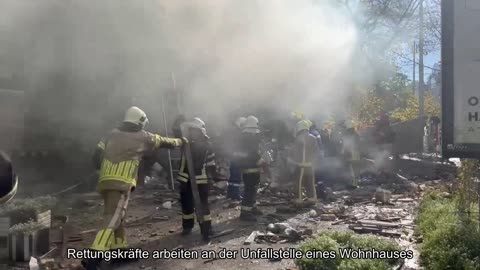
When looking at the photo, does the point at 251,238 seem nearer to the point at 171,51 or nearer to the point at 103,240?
the point at 103,240

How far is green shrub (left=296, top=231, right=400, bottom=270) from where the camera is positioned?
154 inches

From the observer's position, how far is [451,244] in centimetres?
419

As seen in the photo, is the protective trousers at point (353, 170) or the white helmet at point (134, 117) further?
the protective trousers at point (353, 170)

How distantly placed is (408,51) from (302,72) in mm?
12109

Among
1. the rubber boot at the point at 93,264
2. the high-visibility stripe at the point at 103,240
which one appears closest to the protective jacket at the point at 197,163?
the high-visibility stripe at the point at 103,240

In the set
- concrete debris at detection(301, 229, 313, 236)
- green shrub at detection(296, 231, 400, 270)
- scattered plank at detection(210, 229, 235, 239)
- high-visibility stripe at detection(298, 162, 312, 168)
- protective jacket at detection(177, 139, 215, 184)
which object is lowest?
scattered plank at detection(210, 229, 235, 239)

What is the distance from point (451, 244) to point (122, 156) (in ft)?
10.5

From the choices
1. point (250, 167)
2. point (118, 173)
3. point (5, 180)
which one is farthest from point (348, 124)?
point (5, 180)

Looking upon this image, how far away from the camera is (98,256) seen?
171 inches

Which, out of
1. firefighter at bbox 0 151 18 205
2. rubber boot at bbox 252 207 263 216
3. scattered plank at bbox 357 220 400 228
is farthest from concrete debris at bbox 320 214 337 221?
firefighter at bbox 0 151 18 205

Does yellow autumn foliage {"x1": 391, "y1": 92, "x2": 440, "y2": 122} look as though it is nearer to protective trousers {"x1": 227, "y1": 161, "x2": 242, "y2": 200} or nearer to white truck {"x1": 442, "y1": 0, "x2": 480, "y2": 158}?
protective trousers {"x1": 227, "y1": 161, "x2": 242, "y2": 200}

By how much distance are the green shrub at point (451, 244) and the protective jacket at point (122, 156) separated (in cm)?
293

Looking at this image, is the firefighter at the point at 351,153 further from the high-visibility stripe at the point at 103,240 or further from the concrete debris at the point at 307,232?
the high-visibility stripe at the point at 103,240

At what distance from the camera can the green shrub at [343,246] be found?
391 centimetres
